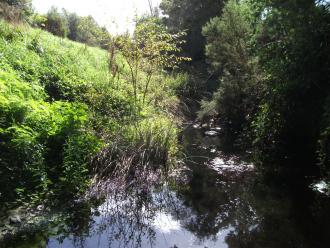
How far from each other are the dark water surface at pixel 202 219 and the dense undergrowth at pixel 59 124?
2.48 ft

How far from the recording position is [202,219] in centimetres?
554

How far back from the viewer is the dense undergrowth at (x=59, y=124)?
5155 millimetres

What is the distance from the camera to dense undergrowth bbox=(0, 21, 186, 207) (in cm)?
515

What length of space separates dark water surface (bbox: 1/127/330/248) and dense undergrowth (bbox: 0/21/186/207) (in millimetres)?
757

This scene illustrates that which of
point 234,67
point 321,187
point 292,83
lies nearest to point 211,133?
point 234,67

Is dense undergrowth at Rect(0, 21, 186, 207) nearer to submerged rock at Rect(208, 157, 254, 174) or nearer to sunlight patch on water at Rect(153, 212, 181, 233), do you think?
submerged rock at Rect(208, 157, 254, 174)

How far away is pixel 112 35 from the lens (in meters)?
9.44

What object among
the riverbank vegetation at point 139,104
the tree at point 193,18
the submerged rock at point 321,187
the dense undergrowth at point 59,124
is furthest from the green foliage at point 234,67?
the tree at point 193,18

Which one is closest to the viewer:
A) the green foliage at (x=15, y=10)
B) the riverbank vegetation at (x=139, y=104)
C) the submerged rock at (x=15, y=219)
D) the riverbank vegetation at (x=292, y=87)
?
the submerged rock at (x=15, y=219)

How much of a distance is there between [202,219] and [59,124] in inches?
119

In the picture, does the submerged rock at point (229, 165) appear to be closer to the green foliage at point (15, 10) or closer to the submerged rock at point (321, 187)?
the submerged rock at point (321, 187)

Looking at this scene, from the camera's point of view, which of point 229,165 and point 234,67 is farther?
point 234,67

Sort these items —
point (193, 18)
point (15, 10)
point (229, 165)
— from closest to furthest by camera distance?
point (229, 165), point (15, 10), point (193, 18)

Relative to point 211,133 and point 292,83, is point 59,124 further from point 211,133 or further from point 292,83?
point 211,133
